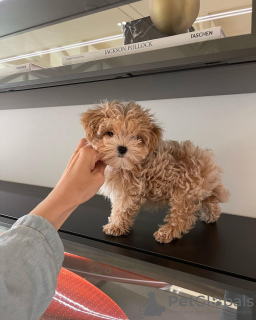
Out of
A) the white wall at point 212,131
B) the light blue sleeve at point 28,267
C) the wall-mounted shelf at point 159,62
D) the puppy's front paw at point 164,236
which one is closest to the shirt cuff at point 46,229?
the light blue sleeve at point 28,267

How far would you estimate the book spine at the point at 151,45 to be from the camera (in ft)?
1.85

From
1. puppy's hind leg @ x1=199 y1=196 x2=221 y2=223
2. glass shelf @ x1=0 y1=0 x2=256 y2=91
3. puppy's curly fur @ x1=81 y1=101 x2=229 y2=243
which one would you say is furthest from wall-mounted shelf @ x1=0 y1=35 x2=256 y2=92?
puppy's hind leg @ x1=199 y1=196 x2=221 y2=223

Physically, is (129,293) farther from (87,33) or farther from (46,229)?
(87,33)

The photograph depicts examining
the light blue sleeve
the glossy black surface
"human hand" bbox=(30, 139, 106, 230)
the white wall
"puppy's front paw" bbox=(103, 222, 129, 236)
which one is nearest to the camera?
the light blue sleeve

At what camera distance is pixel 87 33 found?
0.78 m

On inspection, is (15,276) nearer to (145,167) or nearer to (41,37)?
(145,167)

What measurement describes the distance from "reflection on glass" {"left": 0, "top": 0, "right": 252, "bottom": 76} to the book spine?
16 millimetres

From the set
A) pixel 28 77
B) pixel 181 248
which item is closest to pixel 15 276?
pixel 181 248

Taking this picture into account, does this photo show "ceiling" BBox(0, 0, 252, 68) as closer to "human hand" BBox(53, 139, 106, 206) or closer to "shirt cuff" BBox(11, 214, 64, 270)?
"human hand" BBox(53, 139, 106, 206)

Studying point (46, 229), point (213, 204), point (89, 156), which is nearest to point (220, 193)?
point (213, 204)

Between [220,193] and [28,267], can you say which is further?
[220,193]

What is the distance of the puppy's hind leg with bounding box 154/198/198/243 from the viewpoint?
23.5 inches

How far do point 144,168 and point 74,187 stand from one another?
17cm

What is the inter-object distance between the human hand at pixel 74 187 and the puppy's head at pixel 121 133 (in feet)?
0.09
